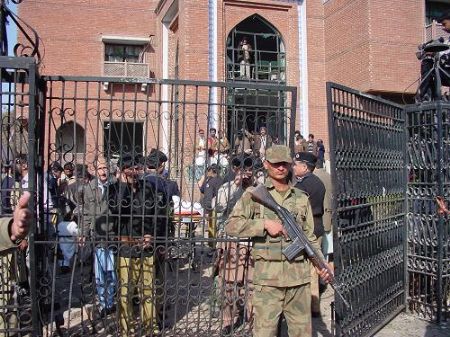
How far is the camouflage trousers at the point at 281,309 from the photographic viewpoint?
3.81 metres

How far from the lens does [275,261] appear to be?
3.84 m

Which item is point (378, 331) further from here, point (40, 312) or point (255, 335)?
point (40, 312)

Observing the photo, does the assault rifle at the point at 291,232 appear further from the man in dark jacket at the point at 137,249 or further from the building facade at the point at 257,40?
the building facade at the point at 257,40

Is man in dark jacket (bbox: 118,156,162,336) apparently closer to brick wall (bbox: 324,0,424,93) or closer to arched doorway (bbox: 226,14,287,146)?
arched doorway (bbox: 226,14,287,146)

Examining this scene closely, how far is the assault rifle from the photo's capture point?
12.3ft

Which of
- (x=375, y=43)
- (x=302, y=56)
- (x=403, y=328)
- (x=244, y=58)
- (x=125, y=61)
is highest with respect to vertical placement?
(x=125, y=61)

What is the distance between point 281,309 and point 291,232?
2.10 feet

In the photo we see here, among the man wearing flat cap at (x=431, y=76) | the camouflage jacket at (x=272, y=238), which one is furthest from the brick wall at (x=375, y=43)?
the camouflage jacket at (x=272, y=238)

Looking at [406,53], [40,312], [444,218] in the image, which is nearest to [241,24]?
[406,53]

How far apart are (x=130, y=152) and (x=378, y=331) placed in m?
3.30

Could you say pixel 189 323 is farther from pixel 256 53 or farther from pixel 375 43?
pixel 375 43

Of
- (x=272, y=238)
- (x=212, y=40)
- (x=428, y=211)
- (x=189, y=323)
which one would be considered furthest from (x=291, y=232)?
(x=212, y=40)

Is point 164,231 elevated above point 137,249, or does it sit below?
above

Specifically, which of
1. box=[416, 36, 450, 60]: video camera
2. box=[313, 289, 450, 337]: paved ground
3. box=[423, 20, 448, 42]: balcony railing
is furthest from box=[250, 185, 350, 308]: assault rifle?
box=[423, 20, 448, 42]: balcony railing
